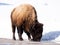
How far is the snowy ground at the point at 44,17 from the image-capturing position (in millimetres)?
1618

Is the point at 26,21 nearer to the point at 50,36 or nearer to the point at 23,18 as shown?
the point at 23,18

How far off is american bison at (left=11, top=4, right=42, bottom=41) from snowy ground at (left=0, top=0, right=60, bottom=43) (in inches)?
1.2

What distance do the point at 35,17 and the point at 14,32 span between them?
19 centimetres

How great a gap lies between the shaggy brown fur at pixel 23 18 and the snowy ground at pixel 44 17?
0.03 meters

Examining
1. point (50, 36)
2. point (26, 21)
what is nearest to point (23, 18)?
point (26, 21)

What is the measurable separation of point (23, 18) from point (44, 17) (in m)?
0.16

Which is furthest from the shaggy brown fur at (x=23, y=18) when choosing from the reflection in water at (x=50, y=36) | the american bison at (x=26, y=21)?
the reflection in water at (x=50, y=36)

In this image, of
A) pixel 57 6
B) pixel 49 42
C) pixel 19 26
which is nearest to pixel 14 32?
pixel 19 26

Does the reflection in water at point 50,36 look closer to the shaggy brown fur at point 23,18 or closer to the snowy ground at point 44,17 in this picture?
the snowy ground at point 44,17

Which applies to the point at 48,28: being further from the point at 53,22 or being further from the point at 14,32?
the point at 14,32

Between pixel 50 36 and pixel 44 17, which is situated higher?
pixel 44 17

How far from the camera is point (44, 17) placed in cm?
164

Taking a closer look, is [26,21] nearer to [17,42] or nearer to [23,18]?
[23,18]

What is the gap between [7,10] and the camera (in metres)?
1.64
